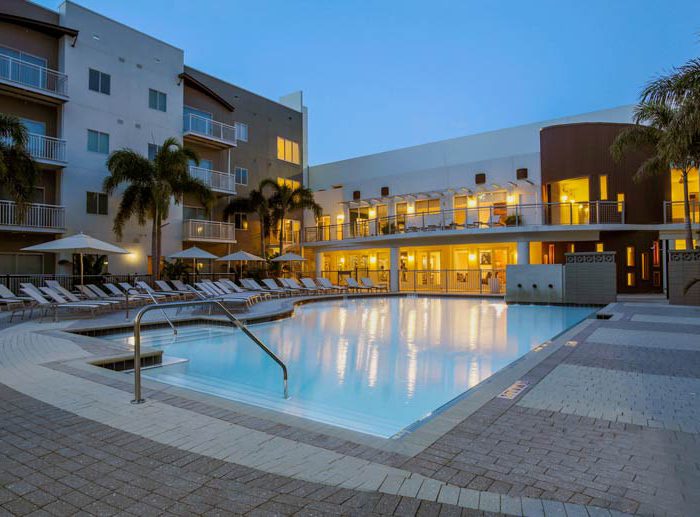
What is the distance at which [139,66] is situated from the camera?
21984 mm

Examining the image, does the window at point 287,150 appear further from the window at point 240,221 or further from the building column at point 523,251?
the building column at point 523,251

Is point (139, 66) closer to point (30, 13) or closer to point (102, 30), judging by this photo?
point (102, 30)

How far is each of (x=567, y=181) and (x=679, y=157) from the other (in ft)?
40.2

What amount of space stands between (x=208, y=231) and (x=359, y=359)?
58.6 ft

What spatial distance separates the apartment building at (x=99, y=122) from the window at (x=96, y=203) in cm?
4

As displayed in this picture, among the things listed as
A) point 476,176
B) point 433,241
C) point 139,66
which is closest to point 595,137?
point 476,176

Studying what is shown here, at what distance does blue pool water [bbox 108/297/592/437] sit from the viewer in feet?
17.8

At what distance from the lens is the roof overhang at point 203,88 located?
23594mm

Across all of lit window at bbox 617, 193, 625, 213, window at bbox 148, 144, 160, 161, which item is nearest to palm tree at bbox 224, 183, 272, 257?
window at bbox 148, 144, 160, 161

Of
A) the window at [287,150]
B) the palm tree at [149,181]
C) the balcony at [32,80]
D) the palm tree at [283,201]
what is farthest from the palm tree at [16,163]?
the window at [287,150]

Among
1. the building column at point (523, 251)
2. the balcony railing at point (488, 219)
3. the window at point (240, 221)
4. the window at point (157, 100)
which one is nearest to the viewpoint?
the balcony railing at point (488, 219)

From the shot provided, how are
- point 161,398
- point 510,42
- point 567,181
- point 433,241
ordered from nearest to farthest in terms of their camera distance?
point 161,398 → point 567,181 → point 433,241 → point 510,42

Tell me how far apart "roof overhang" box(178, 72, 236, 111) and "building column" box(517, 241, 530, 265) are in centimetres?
1677

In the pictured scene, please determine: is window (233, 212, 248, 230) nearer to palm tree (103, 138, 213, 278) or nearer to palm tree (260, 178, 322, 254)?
palm tree (260, 178, 322, 254)
